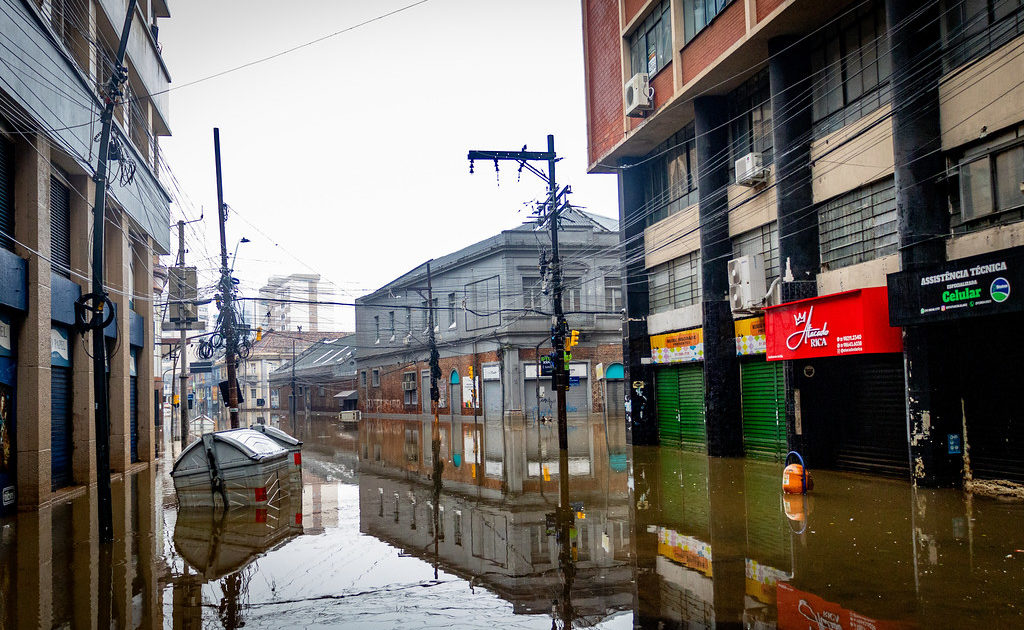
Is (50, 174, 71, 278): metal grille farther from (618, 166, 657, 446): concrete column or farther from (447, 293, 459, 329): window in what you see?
(447, 293, 459, 329): window

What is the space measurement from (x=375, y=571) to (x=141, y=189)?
18.9 meters

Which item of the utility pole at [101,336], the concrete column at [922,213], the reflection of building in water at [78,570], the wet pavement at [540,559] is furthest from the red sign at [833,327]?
the utility pole at [101,336]

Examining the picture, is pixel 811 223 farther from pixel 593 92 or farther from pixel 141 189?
pixel 141 189

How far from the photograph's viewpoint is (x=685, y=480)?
17.0m

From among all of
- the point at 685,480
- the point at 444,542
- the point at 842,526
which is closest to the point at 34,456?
the point at 444,542

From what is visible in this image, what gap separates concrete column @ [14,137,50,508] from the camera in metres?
15.2

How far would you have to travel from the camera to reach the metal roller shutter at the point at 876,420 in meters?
16.1

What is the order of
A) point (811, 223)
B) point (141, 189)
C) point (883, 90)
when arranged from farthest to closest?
point (141, 189) < point (811, 223) < point (883, 90)

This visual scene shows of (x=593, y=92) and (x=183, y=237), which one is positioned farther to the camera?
(x=183, y=237)

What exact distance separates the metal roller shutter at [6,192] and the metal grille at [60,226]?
6.51ft

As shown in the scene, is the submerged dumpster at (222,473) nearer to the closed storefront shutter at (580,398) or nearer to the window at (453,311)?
the closed storefront shutter at (580,398)

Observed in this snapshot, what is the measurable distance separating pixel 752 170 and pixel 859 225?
11.7ft

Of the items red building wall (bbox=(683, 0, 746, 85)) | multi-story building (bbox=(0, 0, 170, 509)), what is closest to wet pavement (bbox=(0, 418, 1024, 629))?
multi-story building (bbox=(0, 0, 170, 509))

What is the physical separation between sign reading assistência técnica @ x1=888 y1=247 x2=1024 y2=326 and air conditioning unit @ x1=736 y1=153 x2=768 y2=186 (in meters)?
5.87
